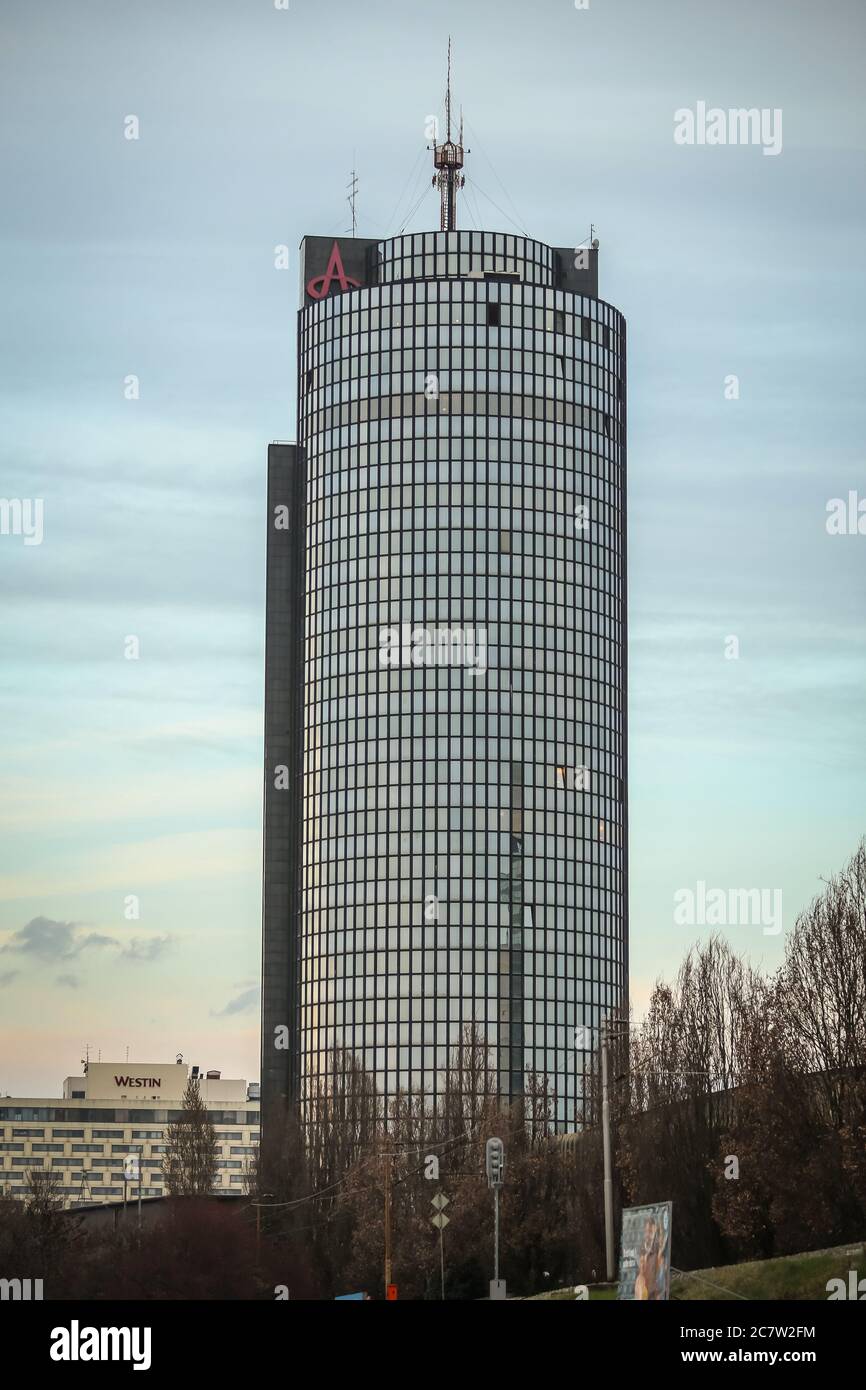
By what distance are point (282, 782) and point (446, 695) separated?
17.4 metres

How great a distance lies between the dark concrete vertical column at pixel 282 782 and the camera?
192 meters

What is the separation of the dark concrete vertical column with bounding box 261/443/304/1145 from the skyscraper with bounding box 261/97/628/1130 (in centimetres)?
22

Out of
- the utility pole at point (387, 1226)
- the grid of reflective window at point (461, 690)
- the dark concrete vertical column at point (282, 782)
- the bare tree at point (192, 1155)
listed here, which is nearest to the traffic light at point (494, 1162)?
the utility pole at point (387, 1226)

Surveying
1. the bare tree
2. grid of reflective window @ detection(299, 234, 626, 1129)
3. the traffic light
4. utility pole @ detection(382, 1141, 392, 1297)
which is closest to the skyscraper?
grid of reflective window @ detection(299, 234, 626, 1129)

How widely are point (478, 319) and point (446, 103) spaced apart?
739 inches

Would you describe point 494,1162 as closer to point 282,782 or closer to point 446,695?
point 446,695

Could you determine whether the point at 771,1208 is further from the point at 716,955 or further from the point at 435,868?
the point at 435,868

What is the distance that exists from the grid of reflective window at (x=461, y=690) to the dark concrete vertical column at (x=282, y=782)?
205cm

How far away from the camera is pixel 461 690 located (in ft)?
623

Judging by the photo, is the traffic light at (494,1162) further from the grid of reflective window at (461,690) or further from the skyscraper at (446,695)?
the grid of reflective window at (461,690)

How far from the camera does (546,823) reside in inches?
7461

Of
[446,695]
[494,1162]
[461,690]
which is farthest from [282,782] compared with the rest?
[494,1162]
